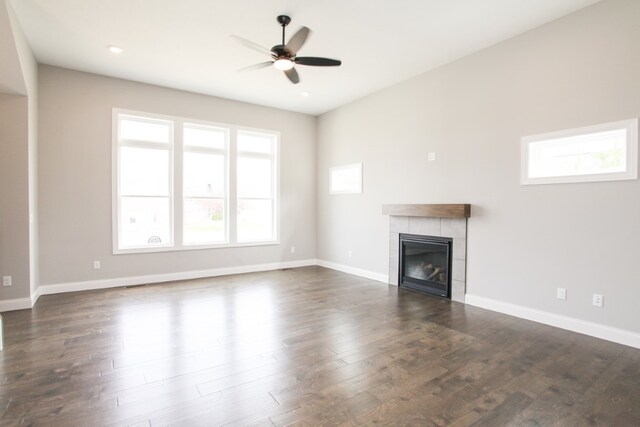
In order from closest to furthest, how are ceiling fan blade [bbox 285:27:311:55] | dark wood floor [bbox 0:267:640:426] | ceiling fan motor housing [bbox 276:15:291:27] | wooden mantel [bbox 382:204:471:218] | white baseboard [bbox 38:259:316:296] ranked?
dark wood floor [bbox 0:267:640:426] → ceiling fan blade [bbox 285:27:311:55] → ceiling fan motor housing [bbox 276:15:291:27] → wooden mantel [bbox 382:204:471:218] → white baseboard [bbox 38:259:316:296]

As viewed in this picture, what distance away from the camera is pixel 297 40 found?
313 cm

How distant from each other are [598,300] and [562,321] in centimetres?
41

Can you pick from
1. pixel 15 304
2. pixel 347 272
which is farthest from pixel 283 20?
pixel 15 304

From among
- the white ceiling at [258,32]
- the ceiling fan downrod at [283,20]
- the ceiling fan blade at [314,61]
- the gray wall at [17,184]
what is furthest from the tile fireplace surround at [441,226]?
the gray wall at [17,184]

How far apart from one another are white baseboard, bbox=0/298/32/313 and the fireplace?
511 centimetres

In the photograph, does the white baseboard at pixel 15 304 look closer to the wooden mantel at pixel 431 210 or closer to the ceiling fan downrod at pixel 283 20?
the ceiling fan downrod at pixel 283 20

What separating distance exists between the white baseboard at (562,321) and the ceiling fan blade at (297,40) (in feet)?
12.1

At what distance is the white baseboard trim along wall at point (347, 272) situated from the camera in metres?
3.12

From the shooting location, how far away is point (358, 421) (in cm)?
190

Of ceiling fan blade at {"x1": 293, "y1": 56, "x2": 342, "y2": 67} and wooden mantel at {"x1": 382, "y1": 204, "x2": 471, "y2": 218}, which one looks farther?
wooden mantel at {"x1": 382, "y1": 204, "x2": 471, "y2": 218}

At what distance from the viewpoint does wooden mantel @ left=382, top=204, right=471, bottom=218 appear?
4.21m

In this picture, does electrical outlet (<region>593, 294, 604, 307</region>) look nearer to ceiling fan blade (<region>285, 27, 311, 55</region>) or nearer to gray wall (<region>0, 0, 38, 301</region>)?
ceiling fan blade (<region>285, 27, 311, 55</region>)

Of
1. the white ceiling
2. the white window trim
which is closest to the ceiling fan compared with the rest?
the white ceiling

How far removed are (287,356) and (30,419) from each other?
1665mm
